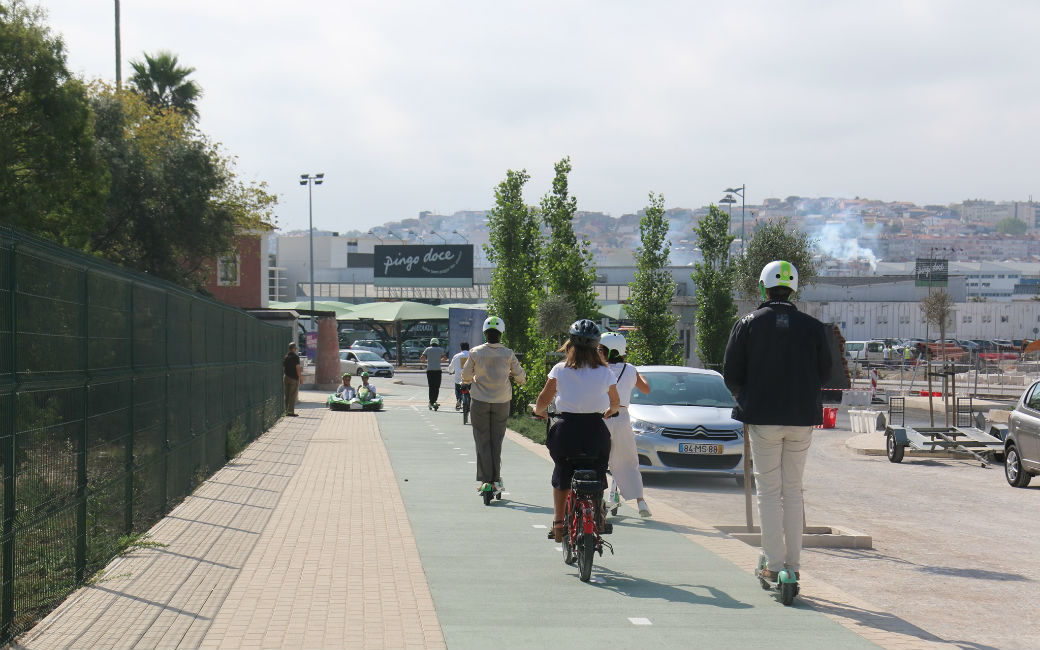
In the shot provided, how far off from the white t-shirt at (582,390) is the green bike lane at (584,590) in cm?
112

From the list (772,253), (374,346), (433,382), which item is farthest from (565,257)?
(374,346)

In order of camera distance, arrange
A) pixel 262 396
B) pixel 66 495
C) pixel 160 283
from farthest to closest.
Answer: pixel 262 396 → pixel 160 283 → pixel 66 495

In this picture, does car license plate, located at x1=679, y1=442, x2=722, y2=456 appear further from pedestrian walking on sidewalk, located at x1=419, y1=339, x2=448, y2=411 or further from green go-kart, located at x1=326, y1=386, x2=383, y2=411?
pedestrian walking on sidewalk, located at x1=419, y1=339, x2=448, y2=411

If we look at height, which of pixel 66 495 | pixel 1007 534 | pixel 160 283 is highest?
pixel 160 283

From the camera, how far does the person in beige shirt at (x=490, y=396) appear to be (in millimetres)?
11703

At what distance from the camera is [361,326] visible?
298 ft

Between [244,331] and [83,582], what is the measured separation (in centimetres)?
1149

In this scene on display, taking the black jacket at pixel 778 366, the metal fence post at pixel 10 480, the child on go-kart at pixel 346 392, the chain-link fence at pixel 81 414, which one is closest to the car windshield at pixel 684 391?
the chain-link fence at pixel 81 414

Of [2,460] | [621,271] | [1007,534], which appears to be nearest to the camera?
[2,460]

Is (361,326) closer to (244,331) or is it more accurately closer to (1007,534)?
(244,331)

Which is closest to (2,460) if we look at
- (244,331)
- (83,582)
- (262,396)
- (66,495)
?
(66,495)

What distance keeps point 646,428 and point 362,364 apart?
40339 mm

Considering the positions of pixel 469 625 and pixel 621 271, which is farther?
pixel 621 271

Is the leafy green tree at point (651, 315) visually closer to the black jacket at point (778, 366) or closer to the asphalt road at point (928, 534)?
the asphalt road at point (928, 534)
